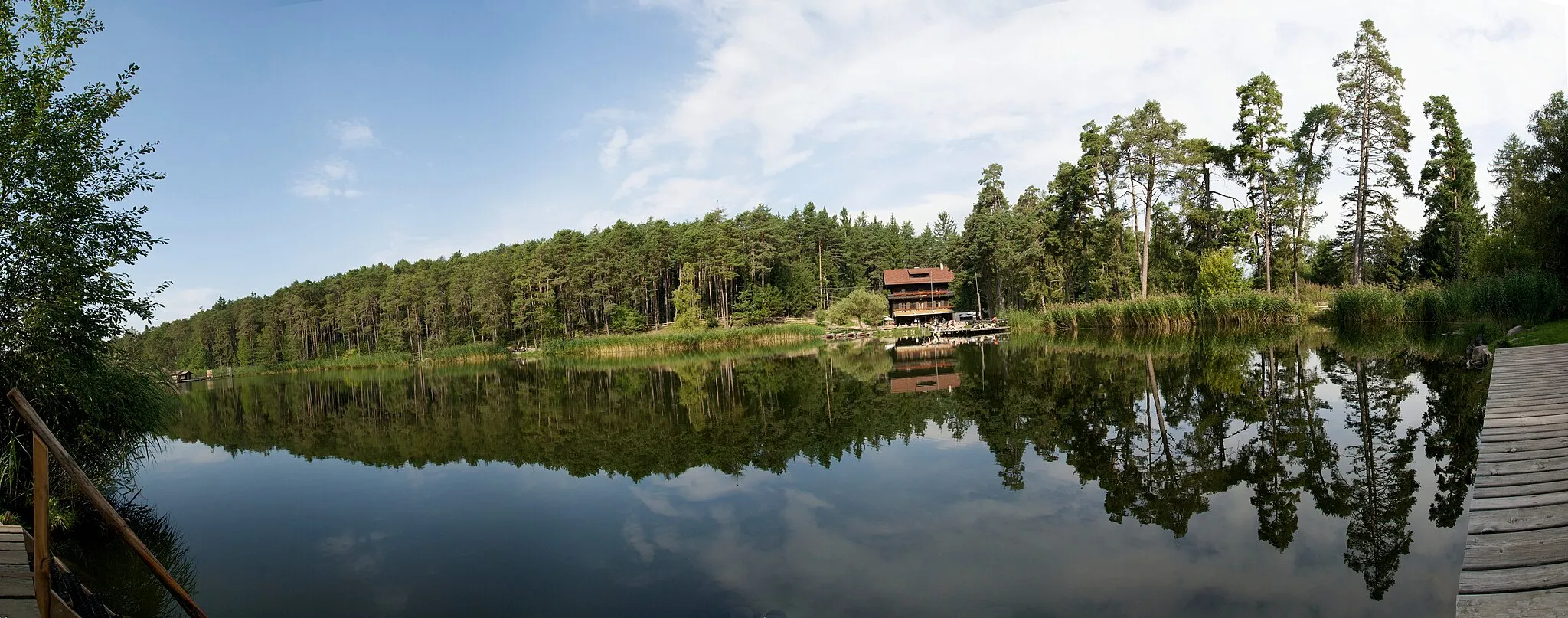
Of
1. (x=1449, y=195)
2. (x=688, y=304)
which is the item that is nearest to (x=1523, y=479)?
(x=1449, y=195)

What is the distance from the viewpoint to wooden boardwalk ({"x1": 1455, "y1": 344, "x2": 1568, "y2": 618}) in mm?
2758

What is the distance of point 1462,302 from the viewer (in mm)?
17797

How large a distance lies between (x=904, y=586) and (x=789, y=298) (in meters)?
60.6

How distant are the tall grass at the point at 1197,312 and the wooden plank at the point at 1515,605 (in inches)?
1032

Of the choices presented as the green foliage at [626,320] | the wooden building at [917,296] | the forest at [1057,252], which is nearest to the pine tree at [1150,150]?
the forest at [1057,252]

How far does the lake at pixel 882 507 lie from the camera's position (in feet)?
14.0

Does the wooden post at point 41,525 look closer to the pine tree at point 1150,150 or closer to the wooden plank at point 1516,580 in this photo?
the wooden plank at point 1516,580

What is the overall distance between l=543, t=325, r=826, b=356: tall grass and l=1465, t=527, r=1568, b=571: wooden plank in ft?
131

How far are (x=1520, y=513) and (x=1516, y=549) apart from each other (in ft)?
2.27

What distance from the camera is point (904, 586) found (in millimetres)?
4418

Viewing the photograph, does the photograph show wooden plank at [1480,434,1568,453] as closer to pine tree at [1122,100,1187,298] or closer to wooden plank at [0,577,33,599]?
wooden plank at [0,577,33,599]

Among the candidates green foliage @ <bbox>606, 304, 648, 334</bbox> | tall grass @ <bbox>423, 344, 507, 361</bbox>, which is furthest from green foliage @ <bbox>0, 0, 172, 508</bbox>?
green foliage @ <bbox>606, 304, 648, 334</bbox>

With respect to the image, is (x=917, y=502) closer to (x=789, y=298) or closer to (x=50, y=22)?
(x=50, y=22)

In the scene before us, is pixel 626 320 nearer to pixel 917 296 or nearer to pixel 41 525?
pixel 917 296
